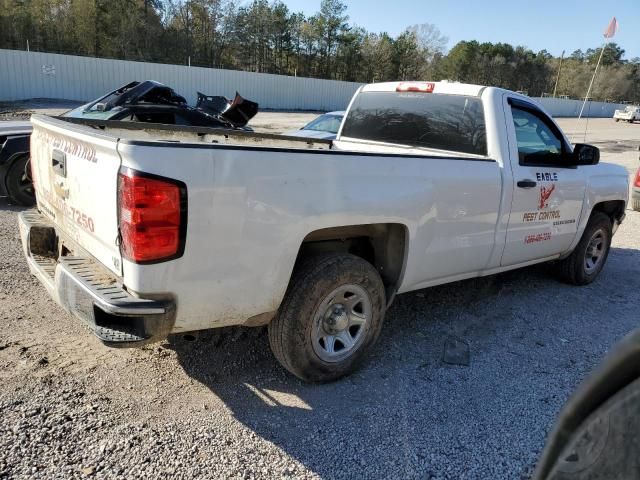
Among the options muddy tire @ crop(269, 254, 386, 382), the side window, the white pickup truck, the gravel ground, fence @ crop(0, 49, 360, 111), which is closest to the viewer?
the white pickup truck

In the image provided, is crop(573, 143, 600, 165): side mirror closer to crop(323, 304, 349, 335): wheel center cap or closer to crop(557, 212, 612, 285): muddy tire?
crop(557, 212, 612, 285): muddy tire

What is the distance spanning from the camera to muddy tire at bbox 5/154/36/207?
23.7 feet

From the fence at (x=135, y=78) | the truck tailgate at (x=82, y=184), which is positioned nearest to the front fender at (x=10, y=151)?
the truck tailgate at (x=82, y=184)

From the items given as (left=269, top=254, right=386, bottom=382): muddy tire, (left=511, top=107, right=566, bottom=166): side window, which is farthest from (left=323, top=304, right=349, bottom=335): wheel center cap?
(left=511, top=107, right=566, bottom=166): side window

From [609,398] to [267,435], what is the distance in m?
2.18

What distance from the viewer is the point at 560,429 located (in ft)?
3.80

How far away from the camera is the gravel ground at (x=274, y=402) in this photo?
2.65 meters

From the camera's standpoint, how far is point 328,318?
3.32 m

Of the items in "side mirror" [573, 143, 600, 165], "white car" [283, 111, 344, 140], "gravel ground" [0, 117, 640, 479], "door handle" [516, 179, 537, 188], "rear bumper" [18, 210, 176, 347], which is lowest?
"gravel ground" [0, 117, 640, 479]

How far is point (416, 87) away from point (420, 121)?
14.0 inches

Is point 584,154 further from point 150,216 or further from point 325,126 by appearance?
point 325,126

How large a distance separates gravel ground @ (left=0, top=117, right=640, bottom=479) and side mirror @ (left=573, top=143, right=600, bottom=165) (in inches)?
59.6

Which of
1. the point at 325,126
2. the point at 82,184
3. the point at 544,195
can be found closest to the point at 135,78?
the point at 325,126

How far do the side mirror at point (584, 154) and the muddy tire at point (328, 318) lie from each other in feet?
Result: 8.47
